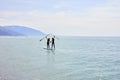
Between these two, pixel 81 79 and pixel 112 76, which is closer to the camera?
pixel 81 79

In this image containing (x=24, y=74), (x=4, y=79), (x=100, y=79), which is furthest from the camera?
(x=24, y=74)

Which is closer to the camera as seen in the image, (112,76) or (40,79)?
(40,79)

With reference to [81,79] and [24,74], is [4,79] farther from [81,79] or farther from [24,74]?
[81,79]

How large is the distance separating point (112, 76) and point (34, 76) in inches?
302

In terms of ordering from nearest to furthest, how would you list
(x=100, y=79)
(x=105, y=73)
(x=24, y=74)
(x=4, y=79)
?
(x=4, y=79), (x=100, y=79), (x=24, y=74), (x=105, y=73)

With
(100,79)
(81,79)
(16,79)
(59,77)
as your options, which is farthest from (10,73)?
(100,79)

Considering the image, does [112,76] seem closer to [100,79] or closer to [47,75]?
[100,79]

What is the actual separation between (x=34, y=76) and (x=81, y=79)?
4.44 metres

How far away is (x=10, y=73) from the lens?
26.3 m

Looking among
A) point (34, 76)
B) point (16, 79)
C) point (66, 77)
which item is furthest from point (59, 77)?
point (16, 79)

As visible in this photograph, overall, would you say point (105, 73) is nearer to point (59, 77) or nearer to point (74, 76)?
point (74, 76)

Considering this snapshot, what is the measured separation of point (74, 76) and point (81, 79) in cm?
152

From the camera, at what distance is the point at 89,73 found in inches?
1096

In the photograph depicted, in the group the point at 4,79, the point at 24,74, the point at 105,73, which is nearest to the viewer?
the point at 4,79
